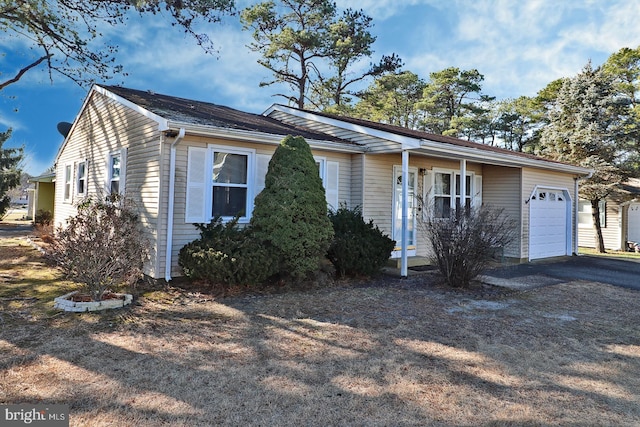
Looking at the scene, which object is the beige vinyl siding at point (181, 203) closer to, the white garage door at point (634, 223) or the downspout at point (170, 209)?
the downspout at point (170, 209)

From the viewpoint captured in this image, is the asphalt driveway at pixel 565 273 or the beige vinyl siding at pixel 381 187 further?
the beige vinyl siding at pixel 381 187

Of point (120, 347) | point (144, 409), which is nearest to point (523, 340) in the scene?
point (144, 409)

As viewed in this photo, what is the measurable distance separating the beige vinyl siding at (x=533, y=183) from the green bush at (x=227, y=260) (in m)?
8.45

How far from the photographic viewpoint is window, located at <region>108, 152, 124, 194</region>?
9.07m

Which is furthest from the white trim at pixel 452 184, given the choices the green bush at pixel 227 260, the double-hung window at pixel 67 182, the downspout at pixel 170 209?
the double-hung window at pixel 67 182

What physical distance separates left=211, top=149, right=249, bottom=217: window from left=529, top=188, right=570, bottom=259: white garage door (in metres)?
8.69

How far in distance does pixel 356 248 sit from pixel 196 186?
3296 mm

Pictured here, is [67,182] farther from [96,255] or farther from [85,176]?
[96,255]

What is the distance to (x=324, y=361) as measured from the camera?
3748mm

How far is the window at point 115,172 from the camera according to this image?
29.7ft

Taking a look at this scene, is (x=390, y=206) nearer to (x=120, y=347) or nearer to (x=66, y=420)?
(x=120, y=347)

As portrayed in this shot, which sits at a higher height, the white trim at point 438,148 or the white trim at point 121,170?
the white trim at point 438,148

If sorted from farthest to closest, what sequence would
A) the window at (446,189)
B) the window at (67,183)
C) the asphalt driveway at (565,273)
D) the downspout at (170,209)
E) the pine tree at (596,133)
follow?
1. the pine tree at (596,133)
2. the window at (67,183)
3. the window at (446,189)
4. the asphalt driveway at (565,273)
5. the downspout at (170,209)

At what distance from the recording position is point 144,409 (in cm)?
276
